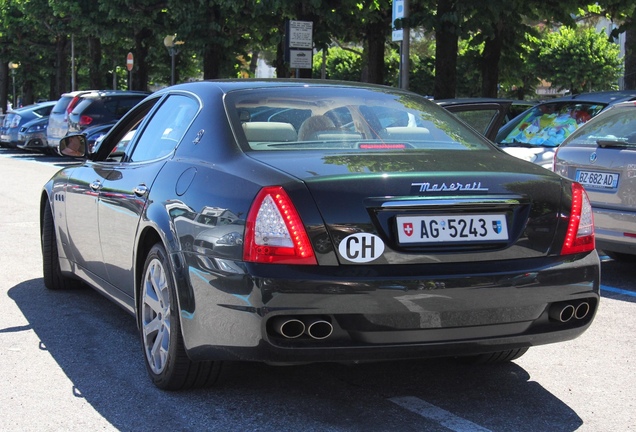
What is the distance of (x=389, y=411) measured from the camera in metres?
4.26

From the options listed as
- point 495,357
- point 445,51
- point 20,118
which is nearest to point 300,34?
point 445,51

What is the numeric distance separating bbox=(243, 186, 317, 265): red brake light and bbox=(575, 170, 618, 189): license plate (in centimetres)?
453

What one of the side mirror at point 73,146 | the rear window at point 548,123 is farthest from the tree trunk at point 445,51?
the side mirror at point 73,146

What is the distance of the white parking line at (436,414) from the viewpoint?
160 inches

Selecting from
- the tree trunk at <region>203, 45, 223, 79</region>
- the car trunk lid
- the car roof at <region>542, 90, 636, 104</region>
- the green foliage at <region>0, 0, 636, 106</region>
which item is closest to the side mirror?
the car trunk lid

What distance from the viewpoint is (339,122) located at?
492 cm

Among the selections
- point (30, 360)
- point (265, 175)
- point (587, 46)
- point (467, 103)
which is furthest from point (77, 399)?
point (587, 46)

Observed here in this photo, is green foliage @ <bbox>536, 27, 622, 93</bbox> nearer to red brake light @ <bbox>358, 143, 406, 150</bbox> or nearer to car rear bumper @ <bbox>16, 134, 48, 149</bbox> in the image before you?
car rear bumper @ <bbox>16, 134, 48, 149</bbox>

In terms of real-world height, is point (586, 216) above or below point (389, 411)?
above

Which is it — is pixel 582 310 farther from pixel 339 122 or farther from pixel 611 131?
pixel 611 131

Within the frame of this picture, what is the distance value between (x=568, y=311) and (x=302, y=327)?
120 cm

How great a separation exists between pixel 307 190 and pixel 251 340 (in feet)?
2.08

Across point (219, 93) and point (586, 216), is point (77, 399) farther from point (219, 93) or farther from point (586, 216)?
point (586, 216)

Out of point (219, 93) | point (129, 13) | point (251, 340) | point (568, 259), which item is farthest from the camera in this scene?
point (129, 13)
